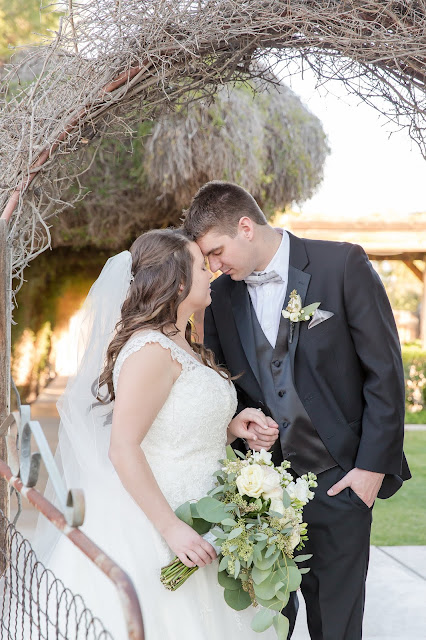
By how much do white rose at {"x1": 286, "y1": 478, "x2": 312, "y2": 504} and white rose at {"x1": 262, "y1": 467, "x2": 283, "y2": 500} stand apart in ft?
0.15

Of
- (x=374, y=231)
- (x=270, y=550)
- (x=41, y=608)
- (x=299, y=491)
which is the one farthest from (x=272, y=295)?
(x=374, y=231)

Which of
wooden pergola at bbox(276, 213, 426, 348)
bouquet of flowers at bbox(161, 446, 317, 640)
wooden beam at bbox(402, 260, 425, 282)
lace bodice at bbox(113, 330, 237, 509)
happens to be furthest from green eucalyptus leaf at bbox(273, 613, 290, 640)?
wooden beam at bbox(402, 260, 425, 282)

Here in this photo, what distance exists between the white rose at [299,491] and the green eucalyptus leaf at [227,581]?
0.36 m

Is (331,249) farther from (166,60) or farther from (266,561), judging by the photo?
(266,561)

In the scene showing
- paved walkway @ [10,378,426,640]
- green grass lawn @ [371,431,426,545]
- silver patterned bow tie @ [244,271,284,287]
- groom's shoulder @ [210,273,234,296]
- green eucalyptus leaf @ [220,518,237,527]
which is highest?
silver patterned bow tie @ [244,271,284,287]

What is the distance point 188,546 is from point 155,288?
0.93 m

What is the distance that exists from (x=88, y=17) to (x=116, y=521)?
202 cm

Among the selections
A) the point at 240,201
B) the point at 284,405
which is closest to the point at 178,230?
the point at 240,201

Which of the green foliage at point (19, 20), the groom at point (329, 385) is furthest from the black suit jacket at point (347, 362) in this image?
the green foliage at point (19, 20)

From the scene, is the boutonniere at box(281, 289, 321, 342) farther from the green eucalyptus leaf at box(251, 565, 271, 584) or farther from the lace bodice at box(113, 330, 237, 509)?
the green eucalyptus leaf at box(251, 565, 271, 584)

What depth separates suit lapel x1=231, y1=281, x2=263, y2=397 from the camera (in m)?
3.01

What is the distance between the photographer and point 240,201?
10.0ft

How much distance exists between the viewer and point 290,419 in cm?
292

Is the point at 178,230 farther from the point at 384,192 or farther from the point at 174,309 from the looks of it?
the point at 384,192
